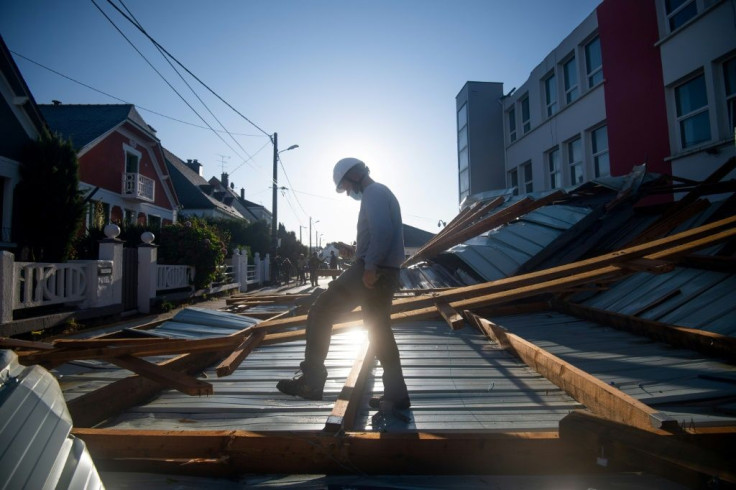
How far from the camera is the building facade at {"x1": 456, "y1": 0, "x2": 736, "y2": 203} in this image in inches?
354

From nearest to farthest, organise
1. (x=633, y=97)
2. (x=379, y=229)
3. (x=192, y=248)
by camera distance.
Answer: (x=379, y=229) < (x=633, y=97) < (x=192, y=248)

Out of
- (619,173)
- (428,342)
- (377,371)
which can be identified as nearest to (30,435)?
(377,371)

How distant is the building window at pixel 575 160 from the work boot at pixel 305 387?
50.1ft

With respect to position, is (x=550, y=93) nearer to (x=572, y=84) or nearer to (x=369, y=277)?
(x=572, y=84)

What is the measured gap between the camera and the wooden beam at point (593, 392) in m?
1.80

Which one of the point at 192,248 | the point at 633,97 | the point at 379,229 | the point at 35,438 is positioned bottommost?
the point at 35,438

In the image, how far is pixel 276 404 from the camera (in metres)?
2.62

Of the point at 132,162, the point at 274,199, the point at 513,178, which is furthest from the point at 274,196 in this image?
the point at 513,178

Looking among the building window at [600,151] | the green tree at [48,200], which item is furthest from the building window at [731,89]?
the green tree at [48,200]

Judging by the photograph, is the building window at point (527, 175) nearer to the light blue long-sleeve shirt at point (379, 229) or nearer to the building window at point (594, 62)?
the building window at point (594, 62)

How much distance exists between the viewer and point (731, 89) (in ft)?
28.9

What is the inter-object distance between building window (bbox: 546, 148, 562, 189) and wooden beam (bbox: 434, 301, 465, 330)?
1491 cm

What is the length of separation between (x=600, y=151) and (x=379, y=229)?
14570 millimetres

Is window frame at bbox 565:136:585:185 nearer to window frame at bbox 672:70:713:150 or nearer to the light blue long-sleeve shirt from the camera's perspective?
window frame at bbox 672:70:713:150
